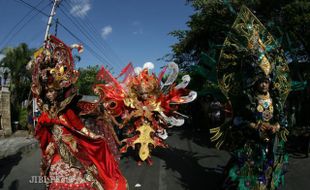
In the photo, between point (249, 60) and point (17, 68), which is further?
point (17, 68)

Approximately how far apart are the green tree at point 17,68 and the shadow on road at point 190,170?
12.7 meters

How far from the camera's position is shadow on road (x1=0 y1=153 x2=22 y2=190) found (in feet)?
23.8

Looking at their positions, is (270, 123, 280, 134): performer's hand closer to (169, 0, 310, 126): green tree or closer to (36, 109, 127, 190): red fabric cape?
(169, 0, 310, 126): green tree

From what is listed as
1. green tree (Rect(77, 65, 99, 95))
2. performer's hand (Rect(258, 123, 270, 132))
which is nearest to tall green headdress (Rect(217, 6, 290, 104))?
performer's hand (Rect(258, 123, 270, 132))

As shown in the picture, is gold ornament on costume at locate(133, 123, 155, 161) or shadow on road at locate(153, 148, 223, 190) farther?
gold ornament on costume at locate(133, 123, 155, 161)

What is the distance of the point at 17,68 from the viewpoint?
2023cm

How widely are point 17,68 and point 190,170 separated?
15659 millimetres

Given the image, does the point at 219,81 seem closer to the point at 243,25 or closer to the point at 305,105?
the point at 243,25

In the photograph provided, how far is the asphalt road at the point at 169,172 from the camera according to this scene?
6.76 m

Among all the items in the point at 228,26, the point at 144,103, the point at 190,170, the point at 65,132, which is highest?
the point at 228,26

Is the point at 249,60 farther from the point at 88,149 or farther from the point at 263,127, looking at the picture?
the point at 88,149

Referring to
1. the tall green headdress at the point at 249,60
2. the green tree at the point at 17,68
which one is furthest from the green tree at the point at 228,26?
the green tree at the point at 17,68

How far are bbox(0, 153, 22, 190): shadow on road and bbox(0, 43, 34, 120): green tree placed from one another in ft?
32.5

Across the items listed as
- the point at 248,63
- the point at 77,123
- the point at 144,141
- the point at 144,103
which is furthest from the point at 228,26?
the point at 77,123
